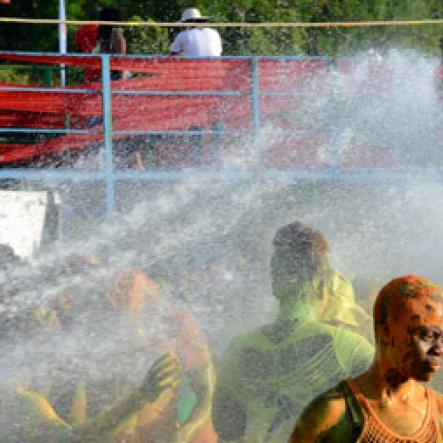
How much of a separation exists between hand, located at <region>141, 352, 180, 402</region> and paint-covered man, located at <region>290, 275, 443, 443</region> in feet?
4.70

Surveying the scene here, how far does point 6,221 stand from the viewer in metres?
9.24

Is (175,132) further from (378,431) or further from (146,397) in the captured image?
(378,431)

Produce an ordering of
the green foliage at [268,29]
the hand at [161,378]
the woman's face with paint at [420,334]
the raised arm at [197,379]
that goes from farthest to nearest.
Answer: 1. the green foliage at [268,29]
2. the raised arm at [197,379]
3. the hand at [161,378]
4. the woman's face with paint at [420,334]

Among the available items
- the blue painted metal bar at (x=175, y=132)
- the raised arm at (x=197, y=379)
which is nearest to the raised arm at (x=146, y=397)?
the raised arm at (x=197, y=379)

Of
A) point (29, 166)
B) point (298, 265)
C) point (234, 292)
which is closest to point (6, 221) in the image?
point (29, 166)

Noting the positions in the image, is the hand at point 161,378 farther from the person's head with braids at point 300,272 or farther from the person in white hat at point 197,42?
the person in white hat at point 197,42

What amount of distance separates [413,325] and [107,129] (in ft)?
20.5

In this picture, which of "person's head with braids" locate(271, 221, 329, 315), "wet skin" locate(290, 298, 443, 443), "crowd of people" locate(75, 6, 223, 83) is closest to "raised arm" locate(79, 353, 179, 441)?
"person's head with braids" locate(271, 221, 329, 315)

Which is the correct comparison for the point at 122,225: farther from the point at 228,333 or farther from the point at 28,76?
the point at 28,76

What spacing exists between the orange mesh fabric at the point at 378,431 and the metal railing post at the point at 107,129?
19.3 feet

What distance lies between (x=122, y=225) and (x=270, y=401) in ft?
13.5

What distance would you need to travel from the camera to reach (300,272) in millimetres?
4801

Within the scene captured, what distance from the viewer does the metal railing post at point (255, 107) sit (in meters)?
9.16

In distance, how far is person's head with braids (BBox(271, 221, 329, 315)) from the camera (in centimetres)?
475
